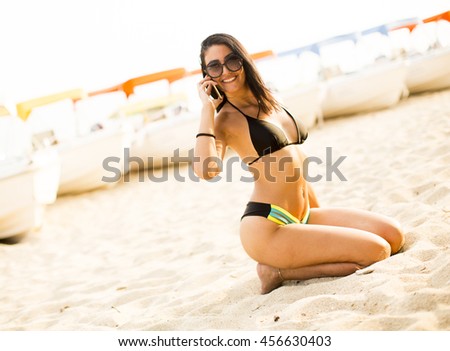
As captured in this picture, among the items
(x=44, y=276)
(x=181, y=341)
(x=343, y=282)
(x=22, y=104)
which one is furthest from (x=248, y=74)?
(x=22, y=104)

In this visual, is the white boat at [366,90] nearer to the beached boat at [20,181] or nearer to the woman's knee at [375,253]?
the beached boat at [20,181]

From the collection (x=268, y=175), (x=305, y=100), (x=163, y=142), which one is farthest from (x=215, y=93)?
(x=305, y=100)

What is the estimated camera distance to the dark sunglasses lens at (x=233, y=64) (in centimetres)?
163

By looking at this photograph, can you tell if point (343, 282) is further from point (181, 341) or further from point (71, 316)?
point (71, 316)

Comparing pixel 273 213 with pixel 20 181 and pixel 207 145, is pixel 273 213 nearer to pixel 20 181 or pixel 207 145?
pixel 207 145

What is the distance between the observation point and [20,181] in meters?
3.68

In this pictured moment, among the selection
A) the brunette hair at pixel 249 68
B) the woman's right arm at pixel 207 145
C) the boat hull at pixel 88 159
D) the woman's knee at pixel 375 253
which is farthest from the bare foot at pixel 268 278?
the boat hull at pixel 88 159

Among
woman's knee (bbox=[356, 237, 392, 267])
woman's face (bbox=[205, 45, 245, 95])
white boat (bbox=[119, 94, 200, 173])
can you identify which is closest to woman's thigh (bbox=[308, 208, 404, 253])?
woman's knee (bbox=[356, 237, 392, 267])

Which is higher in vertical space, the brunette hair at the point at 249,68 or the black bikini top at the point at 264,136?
the brunette hair at the point at 249,68

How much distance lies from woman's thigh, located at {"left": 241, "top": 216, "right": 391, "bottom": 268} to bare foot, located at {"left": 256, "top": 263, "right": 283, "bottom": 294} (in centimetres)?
5

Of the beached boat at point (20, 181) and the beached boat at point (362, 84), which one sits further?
the beached boat at point (362, 84)

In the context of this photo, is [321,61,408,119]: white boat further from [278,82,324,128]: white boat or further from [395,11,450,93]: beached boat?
[278,82,324,128]: white boat

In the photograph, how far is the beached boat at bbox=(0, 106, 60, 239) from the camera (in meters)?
3.65

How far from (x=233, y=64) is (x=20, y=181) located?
9.15 ft
